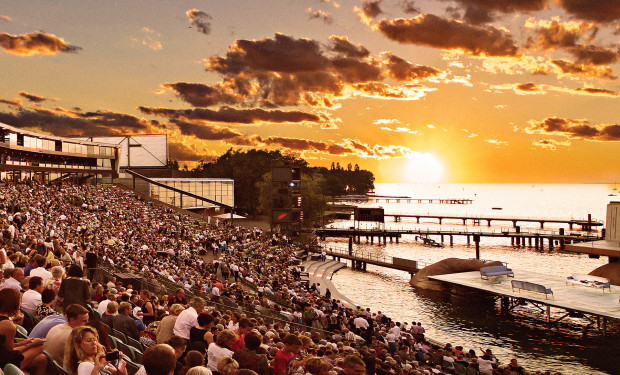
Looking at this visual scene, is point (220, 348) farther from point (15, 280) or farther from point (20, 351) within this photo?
point (15, 280)

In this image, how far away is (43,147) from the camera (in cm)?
5472

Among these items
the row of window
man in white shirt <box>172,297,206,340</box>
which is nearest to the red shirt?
man in white shirt <box>172,297,206,340</box>

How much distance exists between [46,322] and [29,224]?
22.1 metres

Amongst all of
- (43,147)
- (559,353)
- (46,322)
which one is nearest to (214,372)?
(46,322)

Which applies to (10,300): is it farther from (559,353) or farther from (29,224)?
(559,353)

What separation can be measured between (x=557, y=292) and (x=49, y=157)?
200ft

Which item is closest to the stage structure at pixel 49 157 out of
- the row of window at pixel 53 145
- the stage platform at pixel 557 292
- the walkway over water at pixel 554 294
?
the row of window at pixel 53 145

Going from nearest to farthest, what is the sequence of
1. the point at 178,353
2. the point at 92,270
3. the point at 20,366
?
1. the point at 20,366
2. the point at 178,353
3. the point at 92,270

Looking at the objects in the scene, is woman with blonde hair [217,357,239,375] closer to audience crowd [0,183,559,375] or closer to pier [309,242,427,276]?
audience crowd [0,183,559,375]

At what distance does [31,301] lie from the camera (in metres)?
7.28

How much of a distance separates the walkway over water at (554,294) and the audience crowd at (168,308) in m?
10.3

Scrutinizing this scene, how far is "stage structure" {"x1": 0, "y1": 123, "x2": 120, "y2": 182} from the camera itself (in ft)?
152

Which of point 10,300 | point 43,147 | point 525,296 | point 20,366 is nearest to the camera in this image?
point 20,366

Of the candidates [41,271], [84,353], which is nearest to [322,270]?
[41,271]
